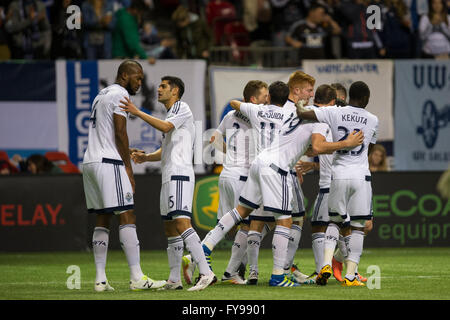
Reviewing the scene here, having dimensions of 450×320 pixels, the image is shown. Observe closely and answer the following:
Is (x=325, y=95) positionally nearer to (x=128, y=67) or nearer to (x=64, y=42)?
(x=128, y=67)

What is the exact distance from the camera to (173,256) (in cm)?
930

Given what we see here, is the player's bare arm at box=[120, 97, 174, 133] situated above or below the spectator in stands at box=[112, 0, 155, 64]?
below

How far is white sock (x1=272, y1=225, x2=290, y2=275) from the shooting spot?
31.0ft

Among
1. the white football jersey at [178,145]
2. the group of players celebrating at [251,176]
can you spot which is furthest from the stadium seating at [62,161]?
the white football jersey at [178,145]

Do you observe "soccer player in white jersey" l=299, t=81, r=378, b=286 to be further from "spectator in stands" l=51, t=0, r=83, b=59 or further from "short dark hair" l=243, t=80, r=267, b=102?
"spectator in stands" l=51, t=0, r=83, b=59

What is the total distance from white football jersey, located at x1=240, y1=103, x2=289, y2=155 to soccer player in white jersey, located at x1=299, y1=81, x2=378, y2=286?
52 cm

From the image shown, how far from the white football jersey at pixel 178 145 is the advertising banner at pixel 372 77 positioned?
889 centimetres

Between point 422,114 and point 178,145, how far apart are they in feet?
32.8

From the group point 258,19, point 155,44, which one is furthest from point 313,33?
point 155,44

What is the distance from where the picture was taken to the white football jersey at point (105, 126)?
904 centimetres

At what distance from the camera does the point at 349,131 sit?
9.49 meters

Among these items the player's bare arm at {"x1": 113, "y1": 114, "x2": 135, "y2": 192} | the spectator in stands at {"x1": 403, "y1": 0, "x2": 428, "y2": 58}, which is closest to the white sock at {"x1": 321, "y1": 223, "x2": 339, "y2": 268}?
the player's bare arm at {"x1": 113, "y1": 114, "x2": 135, "y2": 192}
